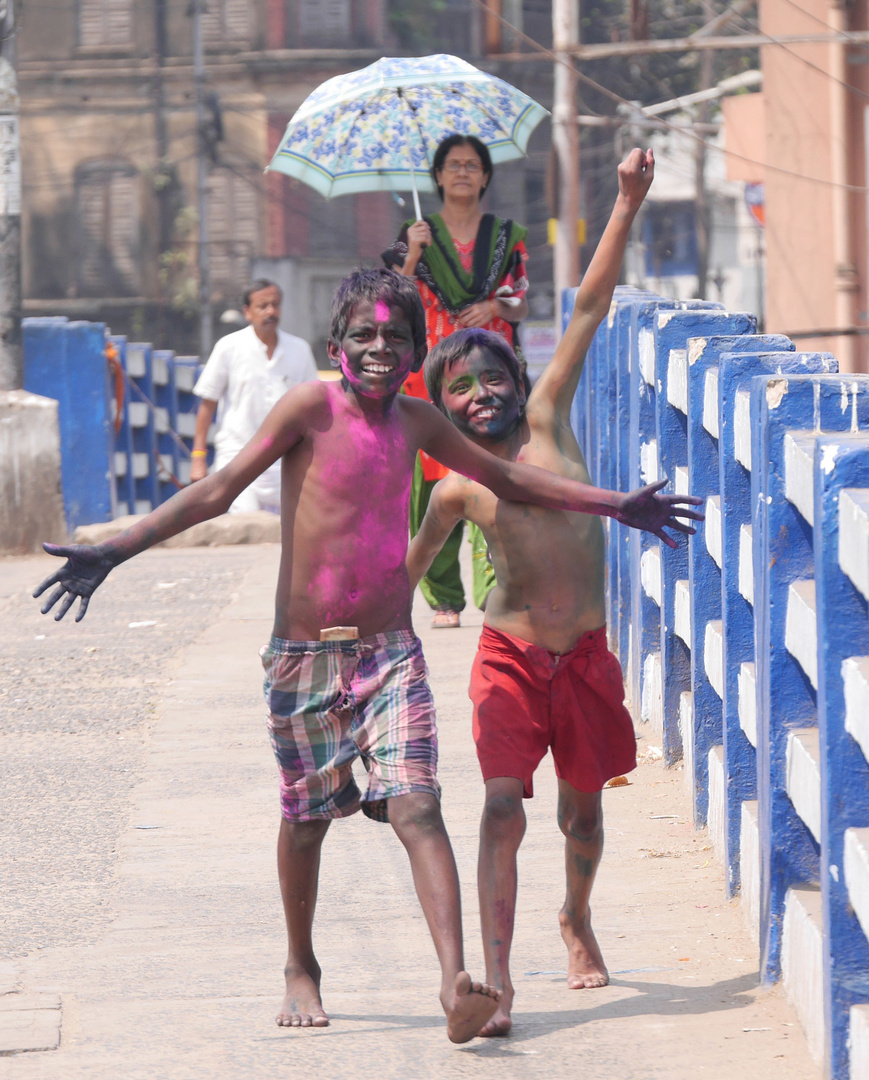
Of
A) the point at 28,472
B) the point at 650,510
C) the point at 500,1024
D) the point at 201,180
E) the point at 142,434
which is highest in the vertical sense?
the point at 201,180

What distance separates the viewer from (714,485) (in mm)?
5043

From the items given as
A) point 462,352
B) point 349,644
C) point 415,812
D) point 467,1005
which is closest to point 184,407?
point 462,352

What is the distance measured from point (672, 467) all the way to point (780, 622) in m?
1.98

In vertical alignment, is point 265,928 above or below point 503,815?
below

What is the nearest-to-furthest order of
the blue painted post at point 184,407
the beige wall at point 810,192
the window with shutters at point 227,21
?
1. the beige wall at point 810,192
2. the blue painted post at point 184,407
3. the window with shutters at point 227,21

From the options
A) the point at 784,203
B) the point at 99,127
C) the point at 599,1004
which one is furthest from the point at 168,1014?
the point at 99,127

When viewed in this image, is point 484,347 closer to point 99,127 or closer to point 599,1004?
point 599,1004

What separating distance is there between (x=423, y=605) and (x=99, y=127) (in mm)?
31547

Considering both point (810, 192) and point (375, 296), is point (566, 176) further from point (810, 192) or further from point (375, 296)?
point (375, 296)

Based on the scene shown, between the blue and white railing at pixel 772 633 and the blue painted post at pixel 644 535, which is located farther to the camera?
the blue painted post at pixel 644 535

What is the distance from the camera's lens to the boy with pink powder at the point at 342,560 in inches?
144

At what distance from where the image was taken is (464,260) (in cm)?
755

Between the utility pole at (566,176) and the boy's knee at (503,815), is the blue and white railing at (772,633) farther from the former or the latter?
the utility pole at (566,176)

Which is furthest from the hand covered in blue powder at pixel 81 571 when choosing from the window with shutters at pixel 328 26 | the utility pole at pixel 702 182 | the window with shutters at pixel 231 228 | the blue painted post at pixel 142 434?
the window with shutters at pixel 328 26
